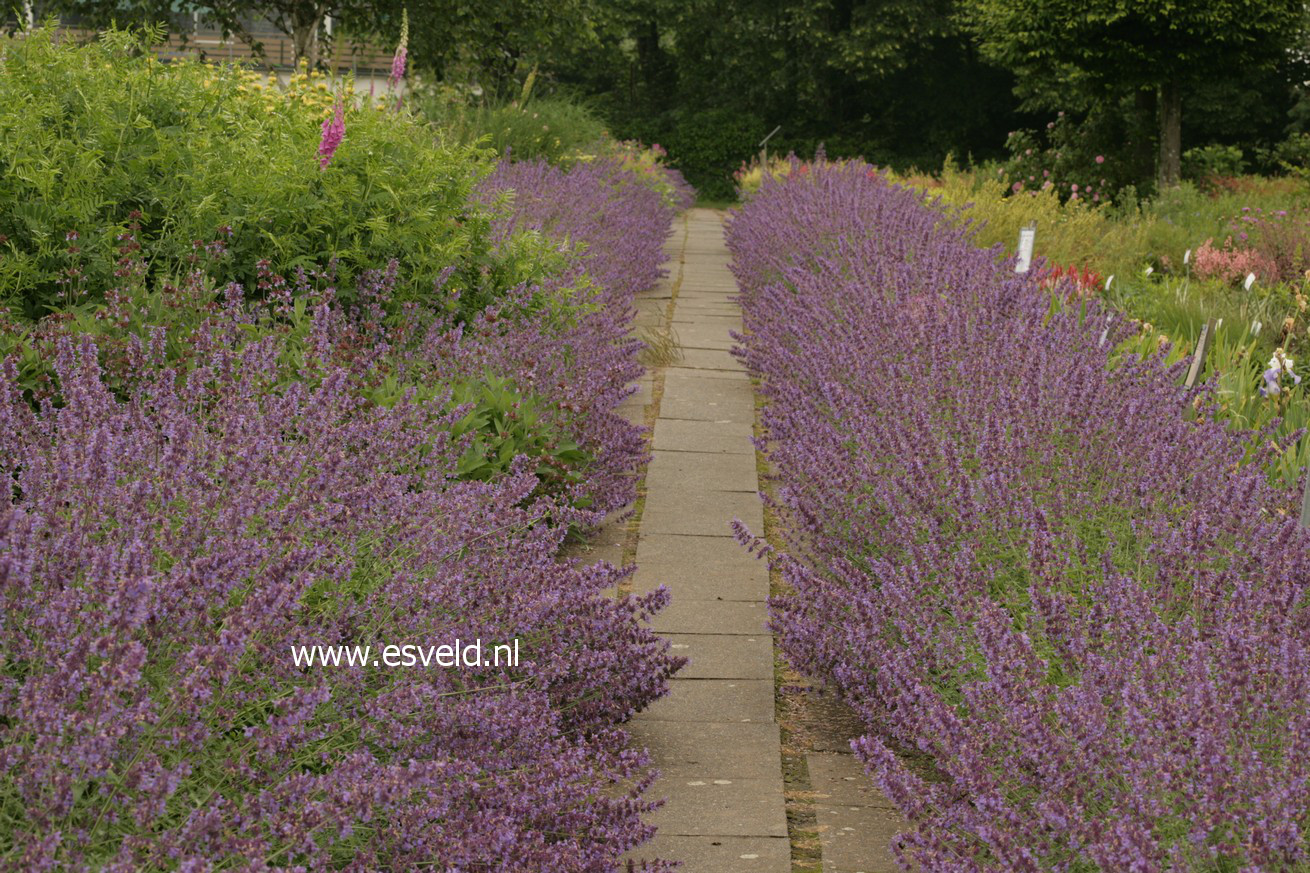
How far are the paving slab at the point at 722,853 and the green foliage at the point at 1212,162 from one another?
20.6m

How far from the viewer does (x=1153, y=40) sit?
18.9 meters

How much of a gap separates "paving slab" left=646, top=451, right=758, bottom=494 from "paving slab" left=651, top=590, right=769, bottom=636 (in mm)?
1271

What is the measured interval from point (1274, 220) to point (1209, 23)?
6428 millimetres

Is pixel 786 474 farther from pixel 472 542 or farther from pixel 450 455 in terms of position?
pixel 472 542

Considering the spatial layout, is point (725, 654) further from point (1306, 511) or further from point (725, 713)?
point (1306, 511)

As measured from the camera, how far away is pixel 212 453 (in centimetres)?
274

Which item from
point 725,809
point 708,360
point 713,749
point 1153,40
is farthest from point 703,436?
point 1153,40

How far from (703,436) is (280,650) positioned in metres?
4.47

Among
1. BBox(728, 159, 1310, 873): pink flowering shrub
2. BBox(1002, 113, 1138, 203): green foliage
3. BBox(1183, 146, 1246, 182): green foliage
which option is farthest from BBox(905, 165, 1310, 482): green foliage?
BBox(1002, 113, 1138, 203): green foliage

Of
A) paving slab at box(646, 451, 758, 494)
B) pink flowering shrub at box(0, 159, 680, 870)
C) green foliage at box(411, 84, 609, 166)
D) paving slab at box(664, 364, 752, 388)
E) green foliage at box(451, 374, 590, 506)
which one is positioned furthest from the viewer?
green foliage at box(411, 84, 609, 166)

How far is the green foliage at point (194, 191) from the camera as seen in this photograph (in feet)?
16.1

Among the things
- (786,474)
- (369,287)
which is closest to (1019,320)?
(786,474)

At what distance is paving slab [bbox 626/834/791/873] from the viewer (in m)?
2.78

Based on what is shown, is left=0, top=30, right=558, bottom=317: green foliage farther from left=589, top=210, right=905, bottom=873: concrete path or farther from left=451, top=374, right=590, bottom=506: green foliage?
left=589, top=210, right=905, bottom=873: concrete path
